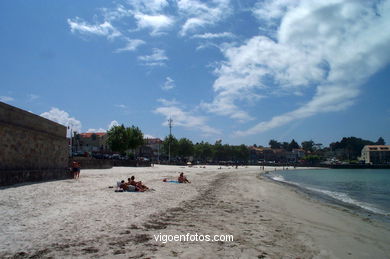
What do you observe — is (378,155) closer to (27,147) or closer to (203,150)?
(203,150)

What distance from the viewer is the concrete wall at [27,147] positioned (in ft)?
47.2

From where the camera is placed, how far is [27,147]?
54.5ft

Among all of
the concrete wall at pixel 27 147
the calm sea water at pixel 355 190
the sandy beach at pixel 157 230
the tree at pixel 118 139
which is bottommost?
the calm sea water at pixel 355 190

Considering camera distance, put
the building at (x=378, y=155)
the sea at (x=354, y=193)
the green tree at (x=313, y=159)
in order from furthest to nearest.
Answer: the green tree at (x=313, y=159), the building at (x=378, y=155), the sea at (x=354, y=193)

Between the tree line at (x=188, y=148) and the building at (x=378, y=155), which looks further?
the building at (x=378, y=155)

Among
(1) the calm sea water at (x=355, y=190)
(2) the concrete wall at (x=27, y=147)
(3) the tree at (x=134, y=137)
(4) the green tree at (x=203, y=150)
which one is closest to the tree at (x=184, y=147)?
(4) the green tree at (x=203, y=150)

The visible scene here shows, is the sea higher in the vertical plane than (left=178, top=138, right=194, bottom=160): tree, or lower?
lower

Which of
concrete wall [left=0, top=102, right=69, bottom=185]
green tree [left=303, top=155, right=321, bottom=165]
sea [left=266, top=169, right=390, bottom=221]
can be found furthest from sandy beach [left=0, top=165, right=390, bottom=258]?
green tree [left=303, top=155, right=321, bottom=165]

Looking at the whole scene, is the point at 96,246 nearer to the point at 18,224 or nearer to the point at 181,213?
the point at 18,224

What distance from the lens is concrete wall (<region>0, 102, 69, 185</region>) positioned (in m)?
14.4

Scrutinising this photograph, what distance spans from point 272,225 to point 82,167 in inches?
1077

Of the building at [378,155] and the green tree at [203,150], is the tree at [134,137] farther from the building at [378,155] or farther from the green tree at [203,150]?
the building at [378,155]

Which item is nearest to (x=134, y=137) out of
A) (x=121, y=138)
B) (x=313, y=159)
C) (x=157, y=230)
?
(x=121, y=138)

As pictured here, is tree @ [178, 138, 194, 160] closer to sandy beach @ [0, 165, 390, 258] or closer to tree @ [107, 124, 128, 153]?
tree @ [107, 124, 128, 153]
